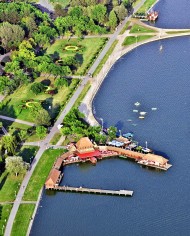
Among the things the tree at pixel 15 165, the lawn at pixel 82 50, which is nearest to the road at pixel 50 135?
the lawn at pixel 82 50

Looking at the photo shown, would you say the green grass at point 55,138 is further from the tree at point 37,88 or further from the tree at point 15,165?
the tree at point 37,88

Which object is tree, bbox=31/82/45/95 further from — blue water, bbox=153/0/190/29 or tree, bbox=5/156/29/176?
blue water, bbox=153/0/190/29

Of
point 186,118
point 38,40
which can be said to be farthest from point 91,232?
point 38,40

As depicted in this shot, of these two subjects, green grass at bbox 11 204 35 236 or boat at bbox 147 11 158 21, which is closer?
green grass at bbox 11 204 35 236

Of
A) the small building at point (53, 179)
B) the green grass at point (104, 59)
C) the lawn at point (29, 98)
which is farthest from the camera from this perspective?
the green grass at point (104, 59)

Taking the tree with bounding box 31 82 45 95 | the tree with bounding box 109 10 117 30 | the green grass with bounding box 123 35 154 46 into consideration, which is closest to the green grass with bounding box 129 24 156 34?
the green grass with bounding box 123 35 154 46

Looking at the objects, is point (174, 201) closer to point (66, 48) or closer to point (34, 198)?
point (34, 198)
